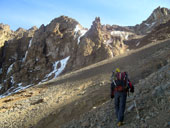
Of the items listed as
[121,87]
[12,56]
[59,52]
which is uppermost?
[12,56]

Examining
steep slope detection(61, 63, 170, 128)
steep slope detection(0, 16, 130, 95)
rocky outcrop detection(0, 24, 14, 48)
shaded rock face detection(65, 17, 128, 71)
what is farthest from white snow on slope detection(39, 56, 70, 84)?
steep slope detection(61, 63, 170, 128)

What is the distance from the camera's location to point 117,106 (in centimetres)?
589

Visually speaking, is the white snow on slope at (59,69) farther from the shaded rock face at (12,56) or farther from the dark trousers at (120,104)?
the dark trousers at (120,104)

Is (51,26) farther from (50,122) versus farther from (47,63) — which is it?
(50,122)

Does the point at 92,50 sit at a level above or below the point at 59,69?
above

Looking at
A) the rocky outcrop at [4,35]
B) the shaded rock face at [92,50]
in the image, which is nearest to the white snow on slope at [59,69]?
the shaded rock face at [92,50]

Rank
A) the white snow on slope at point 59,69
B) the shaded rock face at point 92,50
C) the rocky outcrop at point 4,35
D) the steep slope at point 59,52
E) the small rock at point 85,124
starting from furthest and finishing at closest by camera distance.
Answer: the rocky outcrop at point 4,35 < the white snow on slope at point 59,69 < the steep slope at point 59,52 < the shaded rock face at point 92,50 < the small rock at point 85,124

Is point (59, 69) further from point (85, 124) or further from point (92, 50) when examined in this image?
point (85, 124)

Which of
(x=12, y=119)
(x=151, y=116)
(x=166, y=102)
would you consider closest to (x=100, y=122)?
(x=151, y=116)

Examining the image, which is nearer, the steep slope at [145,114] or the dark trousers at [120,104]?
the steep slope at [145,114]

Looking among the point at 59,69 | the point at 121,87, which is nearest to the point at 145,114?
the point at 121,87

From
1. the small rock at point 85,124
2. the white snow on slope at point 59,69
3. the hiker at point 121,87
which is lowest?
the small rock at point 85,124

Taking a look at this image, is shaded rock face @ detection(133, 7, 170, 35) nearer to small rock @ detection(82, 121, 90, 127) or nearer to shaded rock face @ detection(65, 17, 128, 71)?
shaded rock face @ detection(65, 17, 128, 71)

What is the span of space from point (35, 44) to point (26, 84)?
18284 mm
